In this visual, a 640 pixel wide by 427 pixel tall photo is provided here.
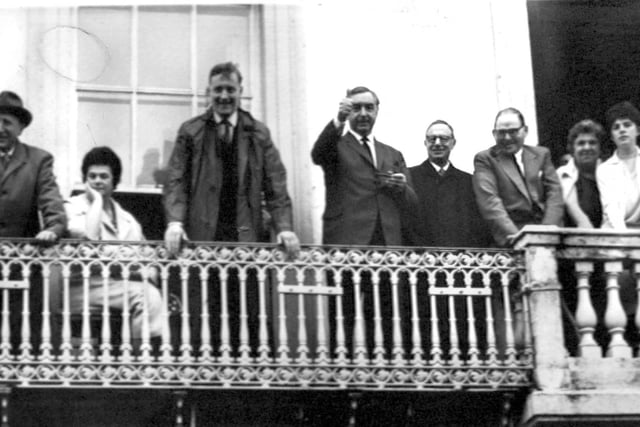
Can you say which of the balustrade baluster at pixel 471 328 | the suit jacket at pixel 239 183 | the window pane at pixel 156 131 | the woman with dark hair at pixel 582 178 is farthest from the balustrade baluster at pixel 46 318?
the woman with dark hair at pixel 582 178

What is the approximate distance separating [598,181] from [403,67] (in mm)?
2477

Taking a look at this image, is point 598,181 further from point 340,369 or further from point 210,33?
point 210,33

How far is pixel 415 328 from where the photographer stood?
1484 centimetres

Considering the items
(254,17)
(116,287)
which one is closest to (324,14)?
(254,17)

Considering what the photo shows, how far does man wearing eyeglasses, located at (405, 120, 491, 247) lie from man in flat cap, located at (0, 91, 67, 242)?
2.87 meters

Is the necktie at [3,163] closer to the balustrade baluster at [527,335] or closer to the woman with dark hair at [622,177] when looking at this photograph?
the balustrade baluster at [527,335]

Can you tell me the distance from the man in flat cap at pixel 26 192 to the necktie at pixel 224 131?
133 centimetres

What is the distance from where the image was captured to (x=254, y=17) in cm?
1761

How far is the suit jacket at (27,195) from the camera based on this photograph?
14.7 meters

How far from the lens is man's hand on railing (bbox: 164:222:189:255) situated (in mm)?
14703

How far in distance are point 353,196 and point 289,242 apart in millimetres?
844

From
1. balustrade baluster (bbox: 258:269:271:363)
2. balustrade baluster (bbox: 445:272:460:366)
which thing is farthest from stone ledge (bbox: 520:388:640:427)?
balustrade baluster (bbox: 258:269:271:363)

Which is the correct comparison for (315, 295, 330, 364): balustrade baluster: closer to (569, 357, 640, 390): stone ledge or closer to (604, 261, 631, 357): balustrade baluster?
(569, 357, 640, 390): stone ledge

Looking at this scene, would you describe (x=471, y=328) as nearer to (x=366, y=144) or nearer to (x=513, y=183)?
(x=513, y=183)
